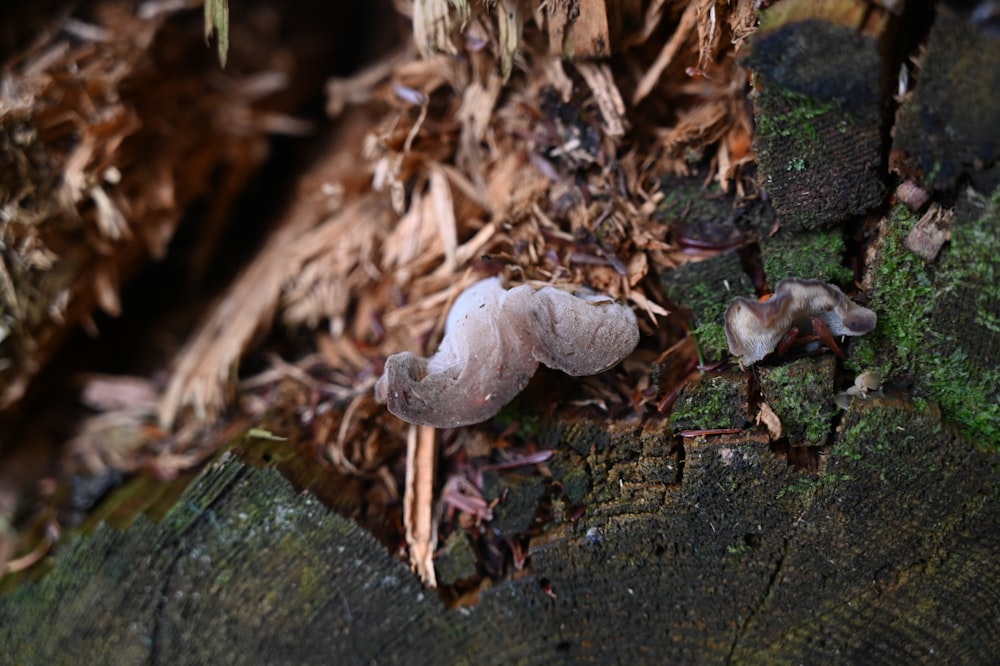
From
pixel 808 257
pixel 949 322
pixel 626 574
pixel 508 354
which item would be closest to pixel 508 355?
pixel 508 354

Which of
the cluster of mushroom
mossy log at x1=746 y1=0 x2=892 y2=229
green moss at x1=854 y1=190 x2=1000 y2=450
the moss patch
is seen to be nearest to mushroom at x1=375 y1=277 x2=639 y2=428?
the cluster of mushroom

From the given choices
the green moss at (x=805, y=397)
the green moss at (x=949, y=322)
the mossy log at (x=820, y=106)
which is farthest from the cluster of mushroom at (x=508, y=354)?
the mossy log at (x=820, y=106)

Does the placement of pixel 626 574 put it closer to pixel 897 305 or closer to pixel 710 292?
pixel 710 292

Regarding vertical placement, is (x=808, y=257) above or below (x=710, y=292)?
above

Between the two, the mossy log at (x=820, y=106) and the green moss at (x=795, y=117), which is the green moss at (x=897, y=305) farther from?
the green moss at (x=795, y=117)

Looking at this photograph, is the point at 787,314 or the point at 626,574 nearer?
the point at 787,314
